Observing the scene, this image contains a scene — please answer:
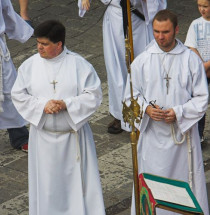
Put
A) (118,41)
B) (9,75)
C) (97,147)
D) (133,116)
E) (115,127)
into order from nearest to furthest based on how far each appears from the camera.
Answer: (133,116)
(9,75)
(97,147)
(118,41)
(115,127)

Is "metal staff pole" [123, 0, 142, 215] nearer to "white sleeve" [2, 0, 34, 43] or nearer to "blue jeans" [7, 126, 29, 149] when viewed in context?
"white sleeve" [2, 0, 34, 43]

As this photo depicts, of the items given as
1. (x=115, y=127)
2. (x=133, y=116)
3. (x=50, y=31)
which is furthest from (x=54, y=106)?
(x=115, y=127)

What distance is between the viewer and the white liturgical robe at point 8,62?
8.98 meters

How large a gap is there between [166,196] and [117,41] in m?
4.48

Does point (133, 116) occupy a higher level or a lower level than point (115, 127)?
higher

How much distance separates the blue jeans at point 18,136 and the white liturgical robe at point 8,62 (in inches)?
5.6

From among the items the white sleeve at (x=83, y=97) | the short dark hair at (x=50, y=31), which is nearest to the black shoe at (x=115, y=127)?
the white sleeve at (x=83, y=97)

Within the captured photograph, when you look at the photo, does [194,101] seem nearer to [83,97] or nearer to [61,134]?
[83,97]

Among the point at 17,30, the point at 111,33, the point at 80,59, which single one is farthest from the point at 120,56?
the point at 80,59

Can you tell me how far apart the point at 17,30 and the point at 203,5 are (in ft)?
6.96

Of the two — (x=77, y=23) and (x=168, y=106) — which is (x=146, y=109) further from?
(x=77, y=23)

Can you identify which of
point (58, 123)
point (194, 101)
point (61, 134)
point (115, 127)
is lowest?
point (115, 127)

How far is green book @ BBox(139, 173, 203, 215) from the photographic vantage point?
5.05m

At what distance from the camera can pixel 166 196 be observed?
5.17 metres
